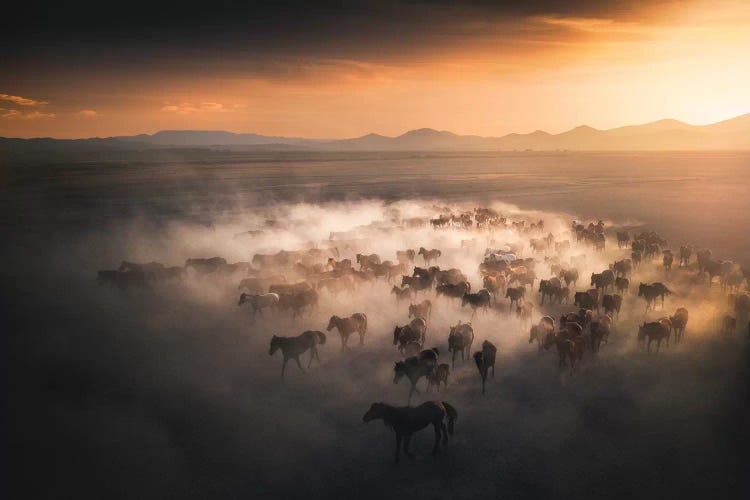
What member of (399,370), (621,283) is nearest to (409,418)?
(399,370)

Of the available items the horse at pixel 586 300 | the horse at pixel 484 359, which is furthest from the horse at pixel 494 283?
the horse at pixel 484 359

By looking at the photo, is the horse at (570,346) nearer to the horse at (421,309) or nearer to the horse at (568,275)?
the horse at (421,309)

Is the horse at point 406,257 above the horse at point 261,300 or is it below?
above

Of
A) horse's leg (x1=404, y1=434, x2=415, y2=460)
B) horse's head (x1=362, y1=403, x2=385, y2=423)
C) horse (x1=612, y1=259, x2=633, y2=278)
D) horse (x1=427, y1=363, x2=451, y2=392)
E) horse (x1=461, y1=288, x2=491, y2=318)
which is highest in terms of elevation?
horse (x1=612, y1=259, x2=633, y2=278)

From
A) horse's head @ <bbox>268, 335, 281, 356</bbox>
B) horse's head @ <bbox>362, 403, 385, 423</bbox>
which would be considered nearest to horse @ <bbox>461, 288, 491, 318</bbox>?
horse's head @ <bbox>268, 335, 281, 356</bbox>

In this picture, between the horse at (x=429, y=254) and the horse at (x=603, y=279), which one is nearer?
the horse at (x=603, y=279)

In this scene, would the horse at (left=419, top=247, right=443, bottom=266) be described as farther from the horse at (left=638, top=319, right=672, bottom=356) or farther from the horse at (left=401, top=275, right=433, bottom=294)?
the horse at (left=638, top=319, right=672, bottom=356)
